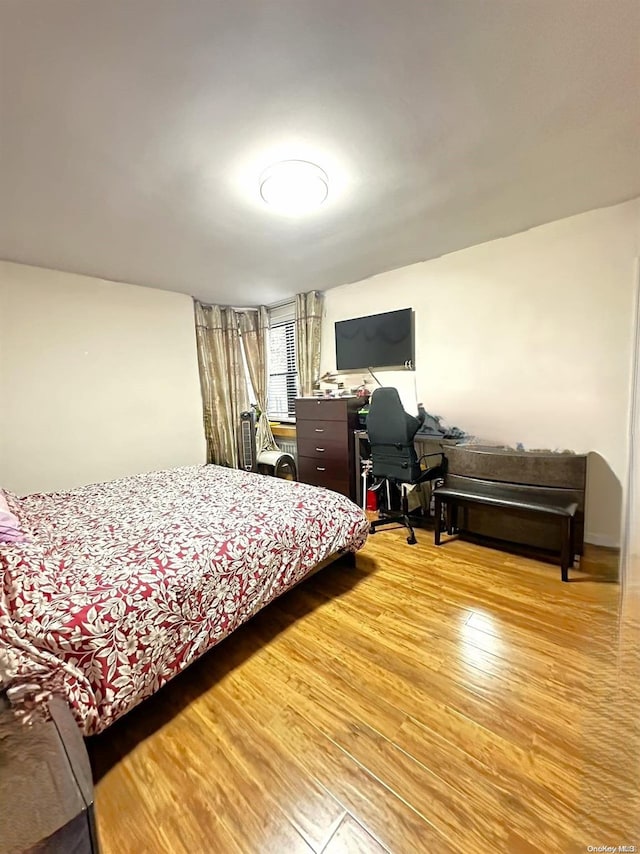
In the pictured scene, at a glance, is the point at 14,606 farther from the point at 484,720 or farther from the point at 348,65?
the point at 348,65

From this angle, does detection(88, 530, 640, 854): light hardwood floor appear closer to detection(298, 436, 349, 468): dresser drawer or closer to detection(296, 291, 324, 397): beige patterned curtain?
detection(298, 436, 349, 468): dresser drawer

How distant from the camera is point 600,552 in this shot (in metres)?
2.35

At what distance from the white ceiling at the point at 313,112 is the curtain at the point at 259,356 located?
2.06 meters

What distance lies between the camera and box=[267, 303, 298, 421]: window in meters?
4.43

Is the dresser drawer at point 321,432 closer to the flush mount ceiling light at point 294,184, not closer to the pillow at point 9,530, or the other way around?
the flush mount ceiling light at point 294,184

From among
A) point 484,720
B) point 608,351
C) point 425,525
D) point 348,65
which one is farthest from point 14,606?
point 608,351

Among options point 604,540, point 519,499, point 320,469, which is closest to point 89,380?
point 320,469

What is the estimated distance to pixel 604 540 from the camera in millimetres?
2416

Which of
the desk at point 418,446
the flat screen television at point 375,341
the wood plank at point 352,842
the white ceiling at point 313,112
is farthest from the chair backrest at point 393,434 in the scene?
the wood plank at point 352,842

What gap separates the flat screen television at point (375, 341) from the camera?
329 centimetres

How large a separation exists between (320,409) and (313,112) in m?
2.45

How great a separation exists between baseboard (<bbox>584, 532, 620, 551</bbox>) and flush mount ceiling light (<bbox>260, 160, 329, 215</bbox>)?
306cm

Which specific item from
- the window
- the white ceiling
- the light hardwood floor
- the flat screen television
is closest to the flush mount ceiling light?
the white ceiling

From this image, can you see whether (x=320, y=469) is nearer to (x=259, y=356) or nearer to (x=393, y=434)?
(x=393, y=434)
